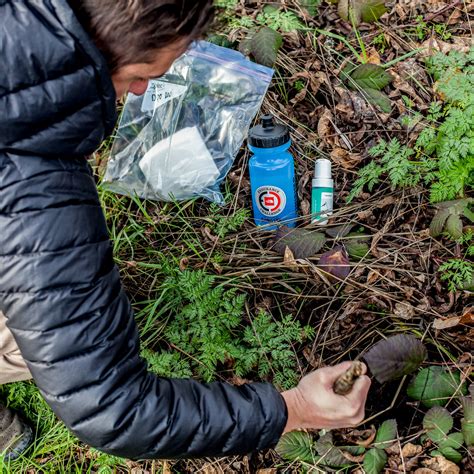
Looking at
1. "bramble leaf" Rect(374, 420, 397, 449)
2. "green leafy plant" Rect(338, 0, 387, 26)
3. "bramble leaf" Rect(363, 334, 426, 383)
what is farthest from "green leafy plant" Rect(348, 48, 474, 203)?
"bramble leaf" Rect(374, 420, 397, 449)

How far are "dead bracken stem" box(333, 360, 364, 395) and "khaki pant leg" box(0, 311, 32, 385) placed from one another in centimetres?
100

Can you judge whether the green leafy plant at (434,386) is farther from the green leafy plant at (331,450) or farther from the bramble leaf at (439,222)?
the bramble leaf at (439,222)

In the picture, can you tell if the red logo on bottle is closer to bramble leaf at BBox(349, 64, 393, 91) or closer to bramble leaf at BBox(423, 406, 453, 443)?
bramble leaf at BBox(349, 64, 393, 91)

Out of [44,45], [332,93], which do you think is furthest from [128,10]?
[332,93]

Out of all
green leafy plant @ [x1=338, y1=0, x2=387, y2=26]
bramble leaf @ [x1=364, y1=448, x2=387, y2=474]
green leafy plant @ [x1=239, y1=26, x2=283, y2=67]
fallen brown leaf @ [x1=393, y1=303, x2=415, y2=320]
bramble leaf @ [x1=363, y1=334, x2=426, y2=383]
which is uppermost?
green leafy plant @ [x1=338, y1=0, x2=387, y2=26]

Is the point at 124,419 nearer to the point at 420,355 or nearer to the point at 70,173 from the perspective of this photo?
the point at 70,173

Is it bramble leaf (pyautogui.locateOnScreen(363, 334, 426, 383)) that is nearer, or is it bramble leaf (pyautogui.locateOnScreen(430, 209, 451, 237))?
bramble leaf (pyautogui.locateOnScreen(363, 334, 426, 383))

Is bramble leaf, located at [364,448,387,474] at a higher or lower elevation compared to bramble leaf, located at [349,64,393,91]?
lower

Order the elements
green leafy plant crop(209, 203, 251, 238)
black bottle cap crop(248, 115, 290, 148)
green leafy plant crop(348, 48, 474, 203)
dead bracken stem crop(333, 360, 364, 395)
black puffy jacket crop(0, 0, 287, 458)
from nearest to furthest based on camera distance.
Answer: black puffy jacket crop(0, 0, 287, 458) < dead bracken stem crop(333, 360, 364, 395) < green leafy plant crop(348, 48, 474, 203) < black bottle cap crop(248, 115, 290, 148) < green leafy plant crop(209, 203, 251, 238)

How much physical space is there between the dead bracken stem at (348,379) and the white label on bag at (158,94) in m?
1.63

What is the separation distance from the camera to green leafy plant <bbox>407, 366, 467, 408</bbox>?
206cm

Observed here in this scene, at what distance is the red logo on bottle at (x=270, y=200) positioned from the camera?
255cm

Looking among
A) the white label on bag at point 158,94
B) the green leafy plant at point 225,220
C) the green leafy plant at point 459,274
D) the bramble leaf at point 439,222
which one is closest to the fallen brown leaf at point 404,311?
the green leafy plant at point 459,274

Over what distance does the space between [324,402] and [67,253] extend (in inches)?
30.8
